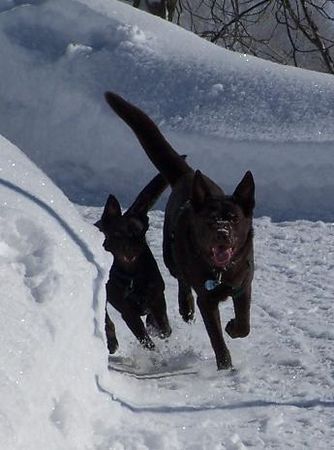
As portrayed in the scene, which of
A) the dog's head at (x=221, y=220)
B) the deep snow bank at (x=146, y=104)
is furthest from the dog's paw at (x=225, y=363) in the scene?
the deep snow bank at (x=146, y=104)

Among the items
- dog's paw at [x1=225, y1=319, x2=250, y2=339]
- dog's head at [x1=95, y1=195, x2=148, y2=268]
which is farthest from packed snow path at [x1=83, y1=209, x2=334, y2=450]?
dog's head at [x1=95, y1=195, x2=148, y2=268]

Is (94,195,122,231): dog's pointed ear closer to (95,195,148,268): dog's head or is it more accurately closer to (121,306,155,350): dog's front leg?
(95,195,148,268): dog's head

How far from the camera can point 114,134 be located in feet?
31.5

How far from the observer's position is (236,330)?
18.0ft

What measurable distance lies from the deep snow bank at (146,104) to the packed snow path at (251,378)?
1.56 metres

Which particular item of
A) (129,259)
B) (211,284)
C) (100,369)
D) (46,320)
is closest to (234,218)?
(211,284)

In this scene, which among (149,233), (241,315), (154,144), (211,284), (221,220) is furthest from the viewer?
(149,233)

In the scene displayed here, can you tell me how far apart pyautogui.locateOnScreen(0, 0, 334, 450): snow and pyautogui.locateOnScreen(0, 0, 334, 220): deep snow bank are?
1 cm

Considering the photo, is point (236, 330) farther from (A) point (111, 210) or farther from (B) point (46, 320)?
(B) point (46, 320)

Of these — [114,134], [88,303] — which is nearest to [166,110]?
[114,134]

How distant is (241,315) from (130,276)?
559 mm

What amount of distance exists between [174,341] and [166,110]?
14.0ft

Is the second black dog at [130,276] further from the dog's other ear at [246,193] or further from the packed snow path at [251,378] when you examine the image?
the dog's other ear at [246,193]

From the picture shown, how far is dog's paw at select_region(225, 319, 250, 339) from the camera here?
5.48m
